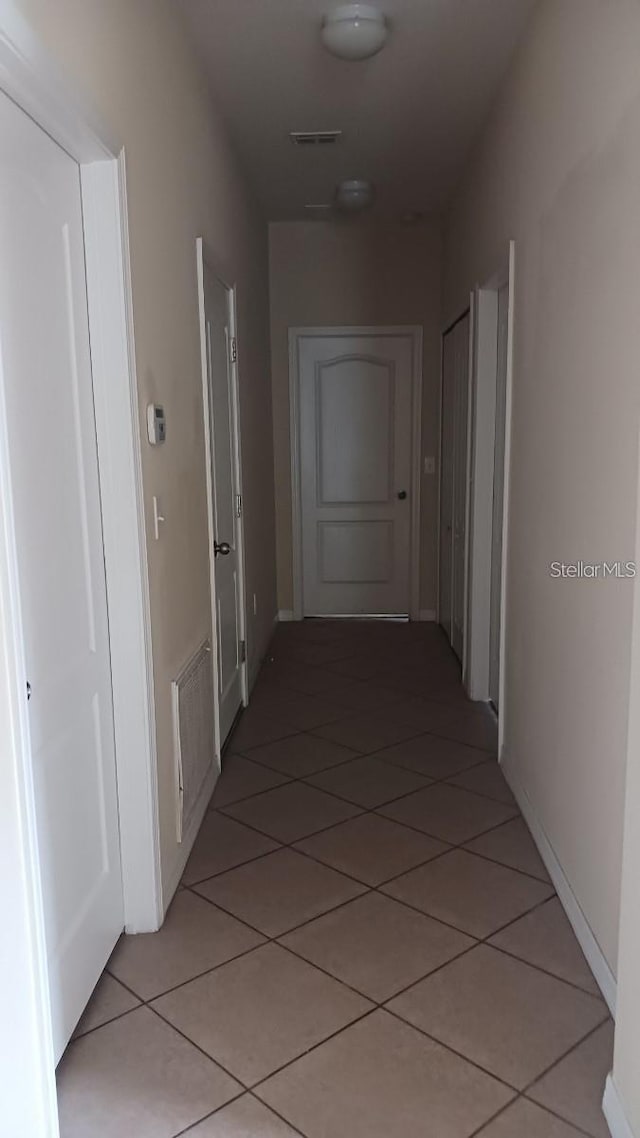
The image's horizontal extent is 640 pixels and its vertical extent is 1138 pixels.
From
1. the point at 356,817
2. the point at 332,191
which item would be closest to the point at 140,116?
the point at 356,817

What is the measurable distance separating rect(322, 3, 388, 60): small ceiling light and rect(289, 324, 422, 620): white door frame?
2835mm

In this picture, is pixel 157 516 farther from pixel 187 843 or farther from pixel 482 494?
pixel 482 494

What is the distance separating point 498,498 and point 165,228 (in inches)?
80.6

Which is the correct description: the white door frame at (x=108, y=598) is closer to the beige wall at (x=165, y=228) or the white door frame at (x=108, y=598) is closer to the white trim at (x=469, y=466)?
the beige wall at (x=165, y=228)

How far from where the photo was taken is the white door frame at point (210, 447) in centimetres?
311

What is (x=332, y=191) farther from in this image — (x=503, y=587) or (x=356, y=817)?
(x=356, y=817)

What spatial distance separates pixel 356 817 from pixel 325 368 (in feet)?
11.8

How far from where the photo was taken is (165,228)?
2.54 m

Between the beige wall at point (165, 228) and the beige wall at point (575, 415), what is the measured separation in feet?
3.85

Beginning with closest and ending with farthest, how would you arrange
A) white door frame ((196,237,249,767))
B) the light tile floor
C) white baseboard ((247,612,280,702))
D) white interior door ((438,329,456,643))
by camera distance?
the light tile floor < white door frame ((196,237,249,767)) < white baseboard ((247,612,280,702)) < white interior door ((438,329,456,643))

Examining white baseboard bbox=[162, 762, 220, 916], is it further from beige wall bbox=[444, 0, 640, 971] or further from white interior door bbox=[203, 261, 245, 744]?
beige wall bbox=[444, 0, 640, 971]

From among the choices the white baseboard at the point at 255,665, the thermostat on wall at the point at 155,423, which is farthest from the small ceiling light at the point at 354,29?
the white baseboard at the point at 255,665

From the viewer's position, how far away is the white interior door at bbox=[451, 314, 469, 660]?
4.49 m

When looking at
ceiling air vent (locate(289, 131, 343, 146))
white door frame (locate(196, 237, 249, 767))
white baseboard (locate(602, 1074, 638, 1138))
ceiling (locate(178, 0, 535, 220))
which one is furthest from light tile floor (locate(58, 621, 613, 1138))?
ceiling air vent (locate(289, 131, 343, 146))
